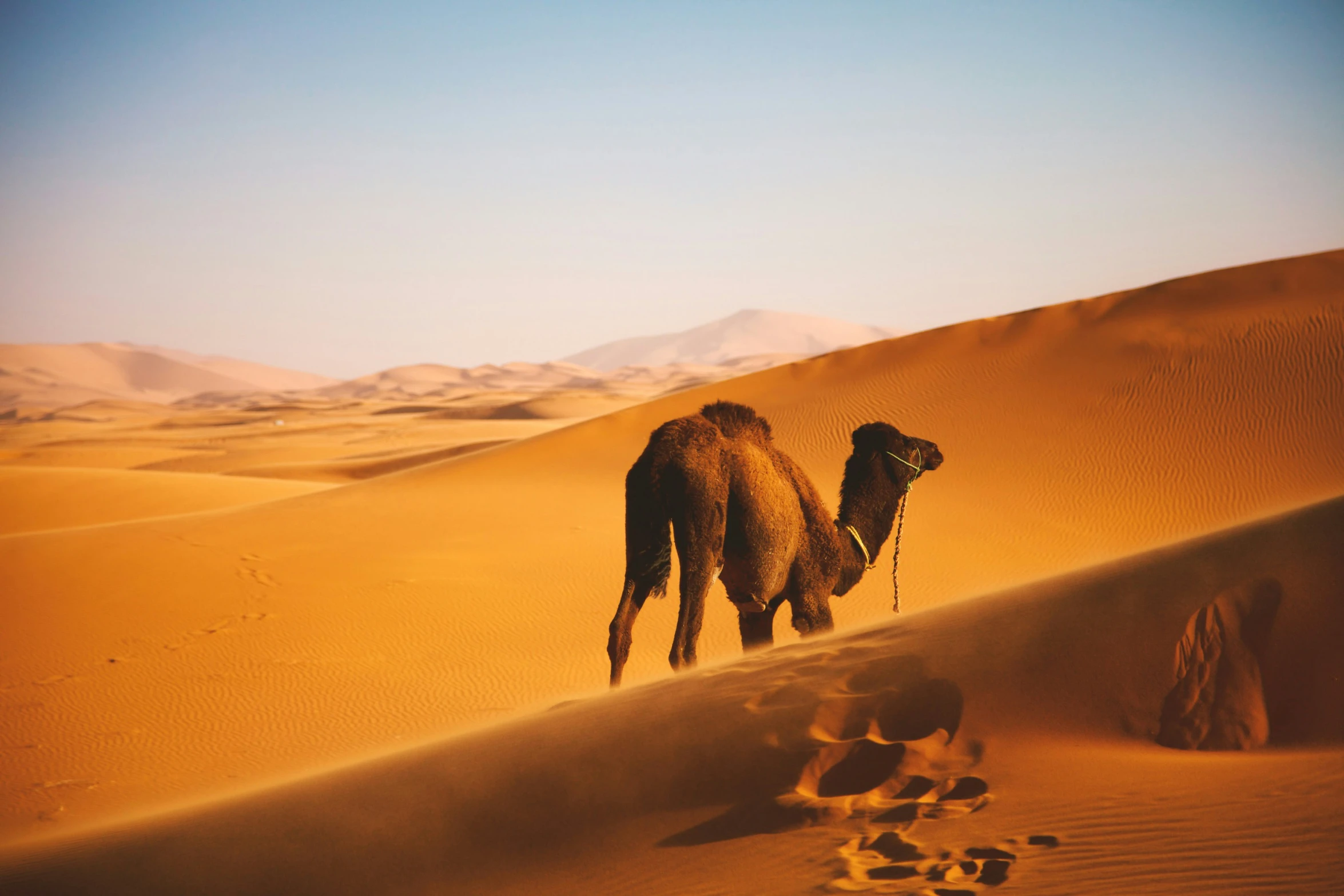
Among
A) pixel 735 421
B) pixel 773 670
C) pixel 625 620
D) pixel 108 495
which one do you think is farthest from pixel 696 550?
pixel 108 495

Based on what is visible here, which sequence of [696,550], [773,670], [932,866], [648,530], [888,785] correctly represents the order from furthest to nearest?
1. [648,530]
2. [696,550]
3. [773,670]
4. [888,785]
5. [932,866]

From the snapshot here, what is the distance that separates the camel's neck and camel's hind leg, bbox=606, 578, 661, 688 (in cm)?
163

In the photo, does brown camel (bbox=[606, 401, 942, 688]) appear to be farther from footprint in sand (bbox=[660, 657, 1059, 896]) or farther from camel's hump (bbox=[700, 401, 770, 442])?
footprint in sand (bbox=[660, 657, 1059, 896])

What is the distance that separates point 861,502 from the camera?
7598 mm

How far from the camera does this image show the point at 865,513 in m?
7.58

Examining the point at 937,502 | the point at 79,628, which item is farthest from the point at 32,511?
the point at 937,502

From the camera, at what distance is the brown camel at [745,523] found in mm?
6723

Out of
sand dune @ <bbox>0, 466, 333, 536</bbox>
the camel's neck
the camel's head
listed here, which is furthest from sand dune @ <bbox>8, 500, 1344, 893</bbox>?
sand dune @ <bbox>0, 466, 333, 536</bbox>

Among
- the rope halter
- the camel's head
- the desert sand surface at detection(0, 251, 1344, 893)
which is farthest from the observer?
the camel's head

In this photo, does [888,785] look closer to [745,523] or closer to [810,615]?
[745,523]

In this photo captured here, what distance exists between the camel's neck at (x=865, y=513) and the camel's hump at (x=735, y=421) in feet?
2.60

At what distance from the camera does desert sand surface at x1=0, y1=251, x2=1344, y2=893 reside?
3607 mm

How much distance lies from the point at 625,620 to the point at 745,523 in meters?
1.12

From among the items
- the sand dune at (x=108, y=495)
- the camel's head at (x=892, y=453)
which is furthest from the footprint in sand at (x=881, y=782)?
the sand dune at (x=108, y=495)
